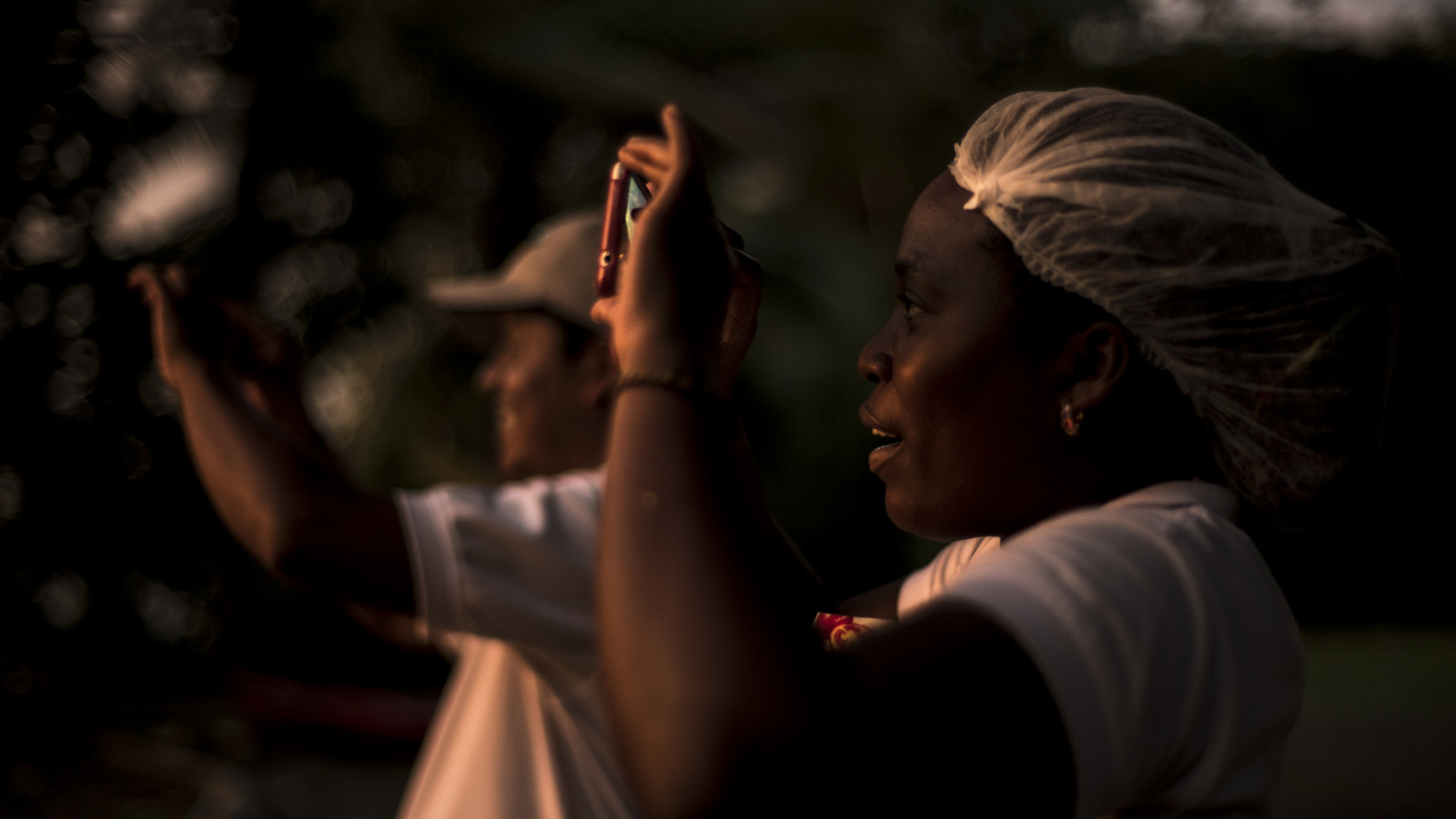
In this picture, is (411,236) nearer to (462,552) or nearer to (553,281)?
(553,281)

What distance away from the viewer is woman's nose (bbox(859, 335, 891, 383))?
1448 mm

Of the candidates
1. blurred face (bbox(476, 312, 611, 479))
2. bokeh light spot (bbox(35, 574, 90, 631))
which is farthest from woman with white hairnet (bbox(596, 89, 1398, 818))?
Result: bokeh light spot (bbox(35, 574, 90, 631))

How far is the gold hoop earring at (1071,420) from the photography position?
1.34 m

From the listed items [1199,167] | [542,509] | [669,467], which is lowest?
[542,509]

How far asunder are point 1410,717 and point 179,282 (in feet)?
24.1

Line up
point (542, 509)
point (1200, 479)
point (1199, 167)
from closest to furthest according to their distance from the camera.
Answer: point (1199, 167) → point (1200, 479) → point (542, 509)

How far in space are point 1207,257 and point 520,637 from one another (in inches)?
59.4

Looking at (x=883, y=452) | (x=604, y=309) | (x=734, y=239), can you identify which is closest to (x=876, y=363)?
(x=883, y=452)

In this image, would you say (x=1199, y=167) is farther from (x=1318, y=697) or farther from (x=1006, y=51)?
(x=1006, y=51)

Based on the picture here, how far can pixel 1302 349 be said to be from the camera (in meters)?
1.34

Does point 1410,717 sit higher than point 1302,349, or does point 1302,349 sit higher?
Answer: point 1302,349

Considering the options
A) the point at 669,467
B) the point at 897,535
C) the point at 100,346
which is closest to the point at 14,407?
the point at 100,346

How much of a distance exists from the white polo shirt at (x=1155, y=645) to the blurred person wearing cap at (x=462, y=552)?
1276 millimetres

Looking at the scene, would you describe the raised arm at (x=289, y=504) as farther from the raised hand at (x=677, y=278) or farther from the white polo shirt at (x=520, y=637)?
the raised hand at (x=677, y=278)
